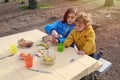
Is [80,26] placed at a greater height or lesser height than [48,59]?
greater

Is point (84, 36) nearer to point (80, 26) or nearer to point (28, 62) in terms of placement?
point (80, 26)

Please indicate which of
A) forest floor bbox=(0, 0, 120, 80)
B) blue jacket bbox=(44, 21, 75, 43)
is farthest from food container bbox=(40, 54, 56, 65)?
forest floor bbox=(0, 0, 120, 80)

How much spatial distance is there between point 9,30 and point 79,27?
3541 millimetres

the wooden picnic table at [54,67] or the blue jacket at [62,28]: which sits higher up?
the blue jacket at [62,28]

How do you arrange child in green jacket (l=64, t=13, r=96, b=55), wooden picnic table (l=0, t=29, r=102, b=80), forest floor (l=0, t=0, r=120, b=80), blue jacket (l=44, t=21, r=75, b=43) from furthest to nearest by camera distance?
forest floor (l=0, t=0, r=120, b=80)
blue jacket (l=44, t=21, r=75, b=43)
child in green jacket (l=64, t=13, r=96, b=55)
wooden picnic table (l=0, t=29, r=102, b=80)

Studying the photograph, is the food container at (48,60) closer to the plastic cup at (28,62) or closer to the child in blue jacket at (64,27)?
the plastic cup at (28,62)

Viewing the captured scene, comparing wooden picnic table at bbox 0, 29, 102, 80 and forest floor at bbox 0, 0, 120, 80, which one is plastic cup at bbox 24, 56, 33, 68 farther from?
forest floor at bbox 0, 0, 120, 80

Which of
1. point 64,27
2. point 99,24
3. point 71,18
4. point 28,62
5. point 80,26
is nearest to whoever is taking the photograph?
point 28,62

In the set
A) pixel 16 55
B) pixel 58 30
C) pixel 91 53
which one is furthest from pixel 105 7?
pixel 16 55

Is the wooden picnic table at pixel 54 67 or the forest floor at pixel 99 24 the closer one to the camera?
the wooden picnic table at pixel 54 67

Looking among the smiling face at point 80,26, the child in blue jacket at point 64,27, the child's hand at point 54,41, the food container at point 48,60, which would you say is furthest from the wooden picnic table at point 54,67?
the child in blue jacket at point 64,27

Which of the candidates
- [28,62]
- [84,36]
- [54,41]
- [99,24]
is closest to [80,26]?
[84,36]

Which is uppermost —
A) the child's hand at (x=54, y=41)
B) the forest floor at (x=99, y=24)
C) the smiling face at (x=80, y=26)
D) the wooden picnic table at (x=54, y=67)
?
the smiling face at (x=80, y=26)

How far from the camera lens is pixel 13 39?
2.71 m
